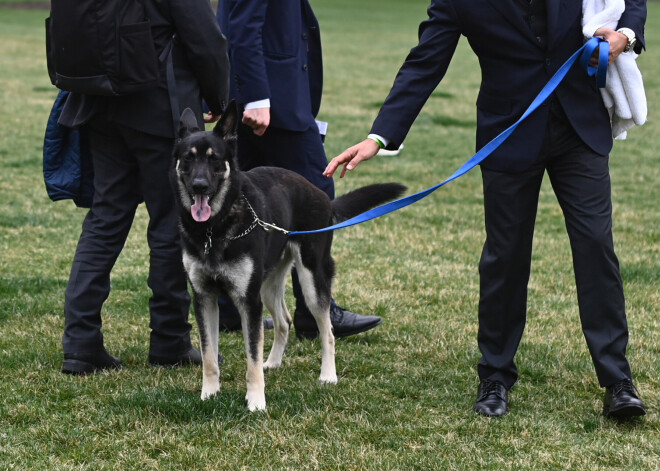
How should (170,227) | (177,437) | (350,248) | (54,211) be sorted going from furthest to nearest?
(54,211), (350,248), (170,227), (177,437)

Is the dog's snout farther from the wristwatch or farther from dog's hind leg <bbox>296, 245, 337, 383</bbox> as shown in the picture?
the wristwatch

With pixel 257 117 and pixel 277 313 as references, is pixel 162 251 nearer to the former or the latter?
pixel 277 313

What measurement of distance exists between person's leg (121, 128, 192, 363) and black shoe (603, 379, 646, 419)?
89.5 inches

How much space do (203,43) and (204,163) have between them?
28.9 inches

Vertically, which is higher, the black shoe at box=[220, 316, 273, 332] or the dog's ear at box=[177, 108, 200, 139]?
the dog's ear at box=[177, 108, 200, 139]

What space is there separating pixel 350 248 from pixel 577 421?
3904mm

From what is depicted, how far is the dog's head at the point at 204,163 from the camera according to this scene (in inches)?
167

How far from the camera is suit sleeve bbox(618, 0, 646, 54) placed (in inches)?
158

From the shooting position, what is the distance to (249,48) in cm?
521

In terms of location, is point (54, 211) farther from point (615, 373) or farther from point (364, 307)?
point (615, 373)

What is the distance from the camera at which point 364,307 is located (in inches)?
252

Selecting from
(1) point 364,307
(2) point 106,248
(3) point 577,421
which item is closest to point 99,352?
(2) point 106,248

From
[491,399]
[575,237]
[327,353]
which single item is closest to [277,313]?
[327,353]

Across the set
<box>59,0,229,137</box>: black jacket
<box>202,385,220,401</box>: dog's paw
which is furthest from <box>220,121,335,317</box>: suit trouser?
<box>202,385,220,401</box>: dog's paw
